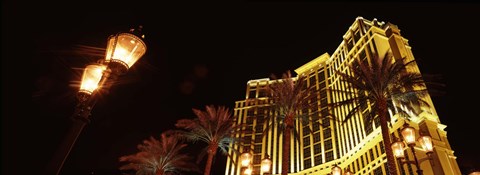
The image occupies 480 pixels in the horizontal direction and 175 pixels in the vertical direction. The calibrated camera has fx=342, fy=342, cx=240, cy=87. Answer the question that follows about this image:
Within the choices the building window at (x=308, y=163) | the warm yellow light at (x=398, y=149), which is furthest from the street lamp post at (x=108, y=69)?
the building window at (x=308, y=163)

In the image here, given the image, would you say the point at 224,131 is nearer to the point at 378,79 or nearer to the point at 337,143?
the point at 378,79

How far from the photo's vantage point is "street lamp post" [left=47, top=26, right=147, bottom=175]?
20.3 feet

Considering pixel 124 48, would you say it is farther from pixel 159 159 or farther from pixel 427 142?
pixel 159 159

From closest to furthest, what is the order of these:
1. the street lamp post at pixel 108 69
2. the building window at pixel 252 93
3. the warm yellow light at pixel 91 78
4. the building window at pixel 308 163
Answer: the street lamp post at pixel 108 69
the warm yellow light at pixel 91 78
the building window at pixel 308 163
the building window at pixel 252 93

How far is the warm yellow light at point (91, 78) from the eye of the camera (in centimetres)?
682

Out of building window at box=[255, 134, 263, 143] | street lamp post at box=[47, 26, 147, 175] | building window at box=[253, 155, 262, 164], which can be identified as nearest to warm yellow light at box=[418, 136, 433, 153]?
street lamp post at box=[47, 26, 147, 175]

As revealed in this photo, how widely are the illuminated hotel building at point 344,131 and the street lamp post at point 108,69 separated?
38.3 m

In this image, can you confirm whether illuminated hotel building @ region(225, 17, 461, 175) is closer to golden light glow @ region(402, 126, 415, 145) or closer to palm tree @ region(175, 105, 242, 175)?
palm tree @ region(175, 105, 242, 175)

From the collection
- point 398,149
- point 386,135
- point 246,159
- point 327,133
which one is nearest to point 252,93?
point 327,133

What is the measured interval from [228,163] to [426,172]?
127 ft

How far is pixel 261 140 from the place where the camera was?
70.9 meters

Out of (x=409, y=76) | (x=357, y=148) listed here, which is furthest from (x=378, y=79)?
(x=357, y=148)

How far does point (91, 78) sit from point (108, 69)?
0.65m

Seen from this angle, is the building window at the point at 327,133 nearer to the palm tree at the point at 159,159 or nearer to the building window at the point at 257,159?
the building window at the point at 257,159
